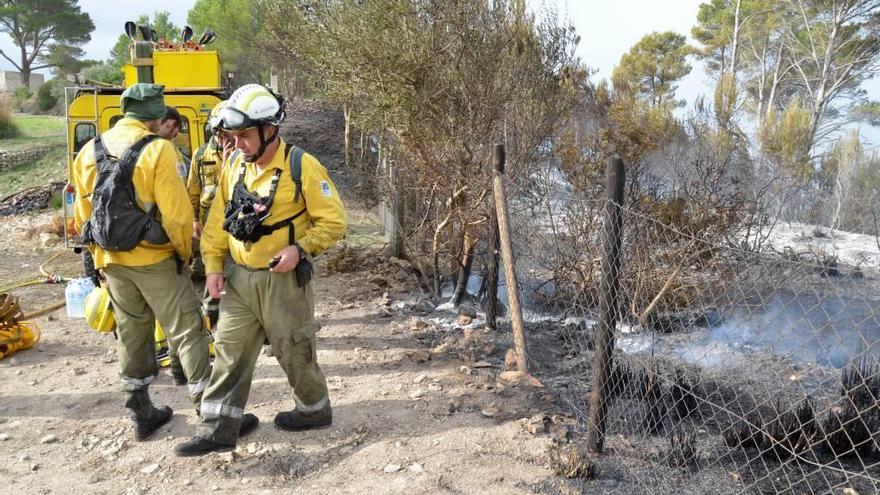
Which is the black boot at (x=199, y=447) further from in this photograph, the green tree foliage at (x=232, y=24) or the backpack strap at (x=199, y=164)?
the green tree foliage at (x=232, y=24)

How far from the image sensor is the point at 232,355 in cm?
322

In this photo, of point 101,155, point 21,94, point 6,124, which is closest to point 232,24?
point 6,124

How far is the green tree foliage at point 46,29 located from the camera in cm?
3775

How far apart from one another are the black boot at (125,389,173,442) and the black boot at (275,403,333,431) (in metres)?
0.71

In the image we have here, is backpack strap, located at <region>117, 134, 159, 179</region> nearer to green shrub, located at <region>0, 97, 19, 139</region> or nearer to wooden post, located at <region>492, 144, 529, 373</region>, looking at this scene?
wooden post, located at <region>492, 144, 529, 373</region>

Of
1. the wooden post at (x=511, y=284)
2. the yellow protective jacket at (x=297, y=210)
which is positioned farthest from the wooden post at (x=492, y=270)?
the yellow protective jacket at (x=297, y=210)

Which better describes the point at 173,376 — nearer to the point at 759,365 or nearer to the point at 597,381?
the point at 597,381

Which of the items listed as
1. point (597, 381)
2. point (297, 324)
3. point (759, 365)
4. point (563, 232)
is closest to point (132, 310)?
point (297, 324)

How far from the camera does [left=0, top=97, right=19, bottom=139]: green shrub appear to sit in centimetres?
1867

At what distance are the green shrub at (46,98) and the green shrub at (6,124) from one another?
33.7 ft

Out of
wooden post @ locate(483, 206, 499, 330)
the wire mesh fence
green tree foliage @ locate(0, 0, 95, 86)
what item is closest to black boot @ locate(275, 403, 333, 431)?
the wire mesh fence

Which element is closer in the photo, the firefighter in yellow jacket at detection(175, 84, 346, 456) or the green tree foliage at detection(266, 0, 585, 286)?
the firefighter in yellow jacket at detection(175, 84, 346, 456)

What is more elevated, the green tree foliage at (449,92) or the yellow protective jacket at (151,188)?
the green tree foliage at (449,92)

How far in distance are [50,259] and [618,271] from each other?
7.60 meters
